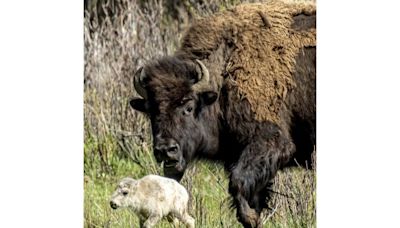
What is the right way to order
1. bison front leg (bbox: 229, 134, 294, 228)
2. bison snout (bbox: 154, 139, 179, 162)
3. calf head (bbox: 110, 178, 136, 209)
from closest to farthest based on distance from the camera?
bison snout (bbox: 154, 139, 179, 162) < calf head (bbox: 110, 178, 136, 209) < bison front leg (bbox: 229, 134, 294, 228)

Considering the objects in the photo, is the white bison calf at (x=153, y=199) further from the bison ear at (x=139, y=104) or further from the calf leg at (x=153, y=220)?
the bison ear at (x=139, y=104)

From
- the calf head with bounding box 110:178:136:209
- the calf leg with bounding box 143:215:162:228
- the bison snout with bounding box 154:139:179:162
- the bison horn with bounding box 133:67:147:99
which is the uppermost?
the bison horn with bounding box 133:67:147:99

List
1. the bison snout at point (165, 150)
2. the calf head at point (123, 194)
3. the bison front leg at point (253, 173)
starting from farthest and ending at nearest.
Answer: the bison front leg at point (253, 173), the calf head at point (123, 194), the bison snout at point (165, 150)

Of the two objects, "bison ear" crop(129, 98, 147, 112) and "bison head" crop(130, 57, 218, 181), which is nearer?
"bison head" crop(130, 57, 218, 181)

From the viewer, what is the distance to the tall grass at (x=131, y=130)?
6352 millimetres

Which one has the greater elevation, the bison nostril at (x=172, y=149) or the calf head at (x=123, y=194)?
the bison nostril at (x=172, y=149)

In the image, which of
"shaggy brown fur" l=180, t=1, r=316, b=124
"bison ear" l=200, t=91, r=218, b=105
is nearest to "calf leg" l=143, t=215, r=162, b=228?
"bison ear" l=200, t=91, r=218, b=105

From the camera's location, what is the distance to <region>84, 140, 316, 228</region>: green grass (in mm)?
6301

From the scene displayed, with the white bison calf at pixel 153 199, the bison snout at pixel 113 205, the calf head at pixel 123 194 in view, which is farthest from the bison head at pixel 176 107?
the bison snout at pixel 113 205

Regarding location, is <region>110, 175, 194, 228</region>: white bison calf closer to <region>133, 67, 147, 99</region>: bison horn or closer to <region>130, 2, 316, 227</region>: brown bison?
<region>130, 2, 316, 227</region>: brown bison

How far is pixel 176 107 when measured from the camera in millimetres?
6270

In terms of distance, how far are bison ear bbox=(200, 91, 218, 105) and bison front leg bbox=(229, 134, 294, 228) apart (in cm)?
35

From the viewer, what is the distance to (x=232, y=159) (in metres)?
6.48

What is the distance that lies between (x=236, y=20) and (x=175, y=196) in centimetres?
116
